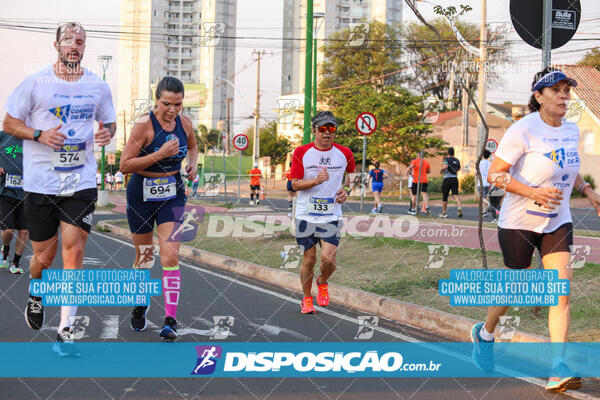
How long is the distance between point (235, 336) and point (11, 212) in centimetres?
460

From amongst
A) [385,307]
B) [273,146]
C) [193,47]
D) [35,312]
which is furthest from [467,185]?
[193,47]

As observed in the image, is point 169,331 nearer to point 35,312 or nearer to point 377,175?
point 35,312

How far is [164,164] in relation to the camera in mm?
6082

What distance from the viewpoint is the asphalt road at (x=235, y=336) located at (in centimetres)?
462

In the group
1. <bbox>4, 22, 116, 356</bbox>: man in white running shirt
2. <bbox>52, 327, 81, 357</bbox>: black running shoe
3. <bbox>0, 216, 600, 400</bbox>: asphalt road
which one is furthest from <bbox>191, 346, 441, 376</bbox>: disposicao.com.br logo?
<bbox>4, 22, 116, 356</bbox>: man in white running shirt

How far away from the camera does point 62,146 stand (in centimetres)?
534

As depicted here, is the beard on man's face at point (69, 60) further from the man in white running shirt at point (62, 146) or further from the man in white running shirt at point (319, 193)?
the man in white running shirt at point (319, 193)

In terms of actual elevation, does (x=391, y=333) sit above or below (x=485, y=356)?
below

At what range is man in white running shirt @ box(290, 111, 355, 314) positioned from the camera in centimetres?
768

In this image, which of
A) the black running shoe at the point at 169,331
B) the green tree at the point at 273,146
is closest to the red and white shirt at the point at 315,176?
the black running shoe at the point at 169,331

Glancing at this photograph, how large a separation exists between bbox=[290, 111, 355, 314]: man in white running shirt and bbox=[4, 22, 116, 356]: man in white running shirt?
2655 mm

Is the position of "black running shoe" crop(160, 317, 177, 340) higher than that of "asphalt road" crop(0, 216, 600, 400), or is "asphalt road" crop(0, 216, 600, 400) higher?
"black running shoe" crop(160, 317, 177, 340)

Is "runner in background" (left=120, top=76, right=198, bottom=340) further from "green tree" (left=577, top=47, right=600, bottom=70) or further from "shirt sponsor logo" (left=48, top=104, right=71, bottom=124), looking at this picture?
"green tree" (left=577, top=47, right=600, bottom=70)

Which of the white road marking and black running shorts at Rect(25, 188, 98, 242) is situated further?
black running shorts at Rect(25, 188, 98, 242)
